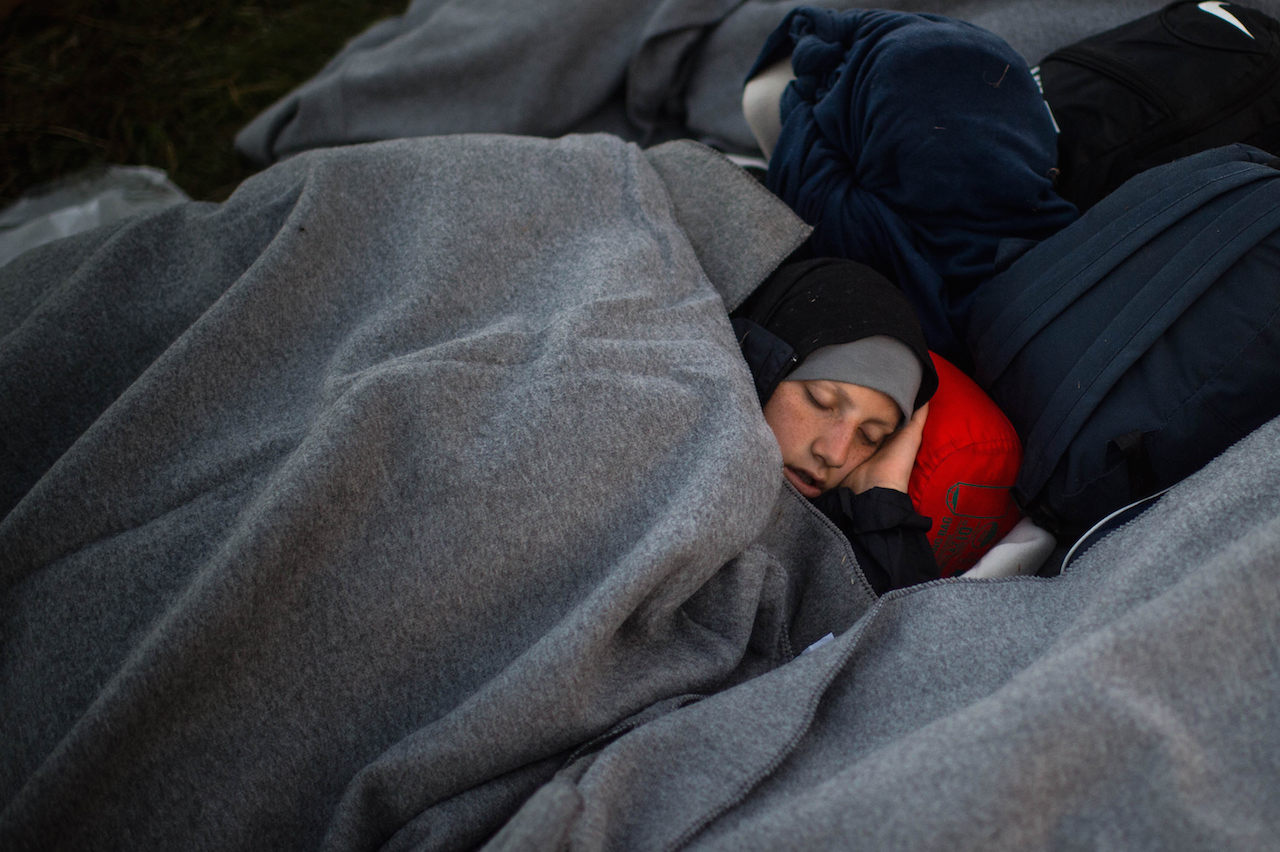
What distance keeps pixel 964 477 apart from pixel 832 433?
0.73 ft

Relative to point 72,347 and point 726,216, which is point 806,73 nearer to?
point 726,216

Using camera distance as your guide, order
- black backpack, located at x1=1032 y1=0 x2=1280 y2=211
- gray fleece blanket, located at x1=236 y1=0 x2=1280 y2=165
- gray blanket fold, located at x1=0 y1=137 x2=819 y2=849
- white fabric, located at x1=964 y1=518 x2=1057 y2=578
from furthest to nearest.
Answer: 1. gray fleece blanket, located at x1=236 y1=0 x2=1280 y2=165
2. black backpack, located at x1=1032 y1=0 x2=1280 y2=211
3. white fabric, located at x1=964 y1=518 x2=1057 y2=578
4. gray blanket fold, located at x1=0 y1=137 x2=819 y2=849

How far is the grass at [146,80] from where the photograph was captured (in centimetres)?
180

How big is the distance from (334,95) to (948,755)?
172 centimetres

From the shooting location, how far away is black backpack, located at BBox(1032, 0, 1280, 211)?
1240 millimetres

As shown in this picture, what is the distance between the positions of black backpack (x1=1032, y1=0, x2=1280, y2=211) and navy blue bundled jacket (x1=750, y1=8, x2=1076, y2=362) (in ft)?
0.25

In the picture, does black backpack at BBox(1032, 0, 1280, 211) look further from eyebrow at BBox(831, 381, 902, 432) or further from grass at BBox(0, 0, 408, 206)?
grass at BBox(0, 0, 408, 206)

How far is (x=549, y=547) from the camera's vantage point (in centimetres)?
89

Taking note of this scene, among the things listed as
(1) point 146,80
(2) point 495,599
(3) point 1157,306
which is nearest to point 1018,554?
(3) point 1157,306

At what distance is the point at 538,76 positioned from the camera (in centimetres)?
170

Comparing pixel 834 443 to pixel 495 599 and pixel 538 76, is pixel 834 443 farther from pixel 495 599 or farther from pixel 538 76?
pixel 538 76

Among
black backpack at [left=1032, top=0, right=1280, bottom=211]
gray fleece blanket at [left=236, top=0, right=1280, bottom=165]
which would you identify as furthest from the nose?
gray fleece blanket at [left=236, top=0, right=1280, bottom=165]

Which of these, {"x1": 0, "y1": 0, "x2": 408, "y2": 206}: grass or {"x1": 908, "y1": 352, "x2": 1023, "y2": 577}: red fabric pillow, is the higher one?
{"x1": 0, "y1": 0, "x2": 408, "y2": 206}: grass

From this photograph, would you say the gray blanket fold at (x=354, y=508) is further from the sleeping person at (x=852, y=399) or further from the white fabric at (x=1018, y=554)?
the white fabric at (x=1018, y=554)
